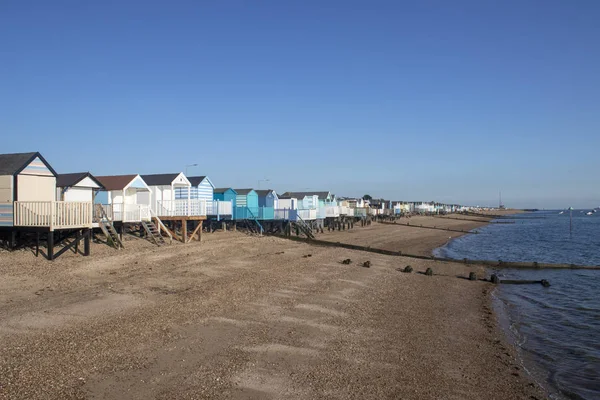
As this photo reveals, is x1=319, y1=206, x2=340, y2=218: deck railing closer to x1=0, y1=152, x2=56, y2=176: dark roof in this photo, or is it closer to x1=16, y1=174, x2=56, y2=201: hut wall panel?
x1=16, y1=174, x2=56, y2=201: hut wall panel

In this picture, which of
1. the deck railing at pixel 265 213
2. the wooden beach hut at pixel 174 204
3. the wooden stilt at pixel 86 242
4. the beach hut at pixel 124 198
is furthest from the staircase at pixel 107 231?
the deck railing at pixel 265 213

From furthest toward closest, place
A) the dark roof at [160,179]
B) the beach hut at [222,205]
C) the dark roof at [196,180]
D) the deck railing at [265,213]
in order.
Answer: the deck railing at [265,213] < the dark roof at [196,180] < the beach hut at [222,205] < the dark roof at [160,179]

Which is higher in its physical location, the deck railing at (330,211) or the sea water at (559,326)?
the deck railing at (330,211)

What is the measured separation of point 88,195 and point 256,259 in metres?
9.29

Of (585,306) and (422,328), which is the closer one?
(422,328)

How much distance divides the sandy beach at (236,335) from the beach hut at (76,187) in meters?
4.87

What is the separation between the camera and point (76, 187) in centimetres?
2361

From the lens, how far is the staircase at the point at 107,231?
22897mm

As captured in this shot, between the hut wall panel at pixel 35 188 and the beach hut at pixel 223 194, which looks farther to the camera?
the beach hut at pixel 223 194

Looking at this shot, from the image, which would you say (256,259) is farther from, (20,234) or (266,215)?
(266,215)

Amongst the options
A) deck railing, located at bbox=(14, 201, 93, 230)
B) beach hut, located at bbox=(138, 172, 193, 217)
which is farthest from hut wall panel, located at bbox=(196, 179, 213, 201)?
deck railing, located at bbox=(14, 201, 93, 230)

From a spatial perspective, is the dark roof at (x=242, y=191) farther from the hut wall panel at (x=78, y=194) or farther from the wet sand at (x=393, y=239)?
the hut wall panel at (x=78, y=194)

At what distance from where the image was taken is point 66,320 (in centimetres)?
1082

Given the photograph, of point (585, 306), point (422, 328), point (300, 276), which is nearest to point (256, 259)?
point (300, 276)
